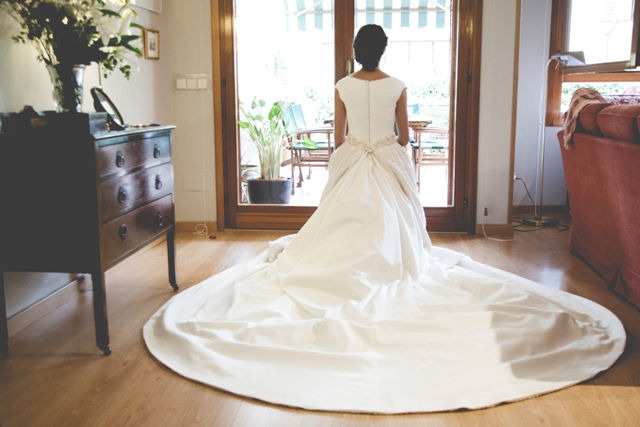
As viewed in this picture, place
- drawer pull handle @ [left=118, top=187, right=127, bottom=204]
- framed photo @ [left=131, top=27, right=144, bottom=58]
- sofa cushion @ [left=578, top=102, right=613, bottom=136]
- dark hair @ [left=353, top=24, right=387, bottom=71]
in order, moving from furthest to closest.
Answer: framed photo @ [left=131, top=27, right=144, bottom=58] → sofa cushion @ [left=578, top=102, right=613, bottom=136] → dark hair @ [left=353, top=24, right=387, bottom=71] → drawer pull handle @ [left=118, top=187, right=127, bottom=204]

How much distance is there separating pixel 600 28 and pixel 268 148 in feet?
10.3

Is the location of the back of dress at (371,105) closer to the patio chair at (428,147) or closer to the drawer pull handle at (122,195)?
the drawer pull handle at (122,195)

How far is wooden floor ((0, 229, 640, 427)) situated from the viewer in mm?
2113

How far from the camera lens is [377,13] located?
16.0 feet

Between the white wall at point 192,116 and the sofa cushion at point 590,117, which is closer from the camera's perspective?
the sofa cushion at point 590,117

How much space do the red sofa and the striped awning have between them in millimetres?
1515

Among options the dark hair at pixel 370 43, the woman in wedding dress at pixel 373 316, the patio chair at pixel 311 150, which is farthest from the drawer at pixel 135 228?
the patio chair at pixel 311 150

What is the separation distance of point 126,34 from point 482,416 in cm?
226

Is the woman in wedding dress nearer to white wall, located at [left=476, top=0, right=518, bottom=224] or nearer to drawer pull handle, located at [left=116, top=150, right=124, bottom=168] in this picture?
drawer pull handle, located at [left=116, top=150, right=124, bottom=168]

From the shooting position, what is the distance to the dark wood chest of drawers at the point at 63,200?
2.56 m

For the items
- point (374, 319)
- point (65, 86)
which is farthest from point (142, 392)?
point (65, 86)

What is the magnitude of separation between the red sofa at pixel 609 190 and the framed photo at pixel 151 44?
3019 millimetres

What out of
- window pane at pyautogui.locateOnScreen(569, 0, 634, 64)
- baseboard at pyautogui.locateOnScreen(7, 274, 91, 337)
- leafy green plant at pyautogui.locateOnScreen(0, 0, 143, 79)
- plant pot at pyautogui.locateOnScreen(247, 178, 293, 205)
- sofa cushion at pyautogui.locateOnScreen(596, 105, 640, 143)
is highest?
window pane at pyautogui.locateOnScreen(569, 0, 634, 64)

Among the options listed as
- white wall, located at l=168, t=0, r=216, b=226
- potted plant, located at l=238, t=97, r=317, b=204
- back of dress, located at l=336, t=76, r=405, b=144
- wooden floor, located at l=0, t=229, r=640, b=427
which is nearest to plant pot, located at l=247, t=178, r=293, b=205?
potted plant, located at l=238, t=97, r=317, b=204
